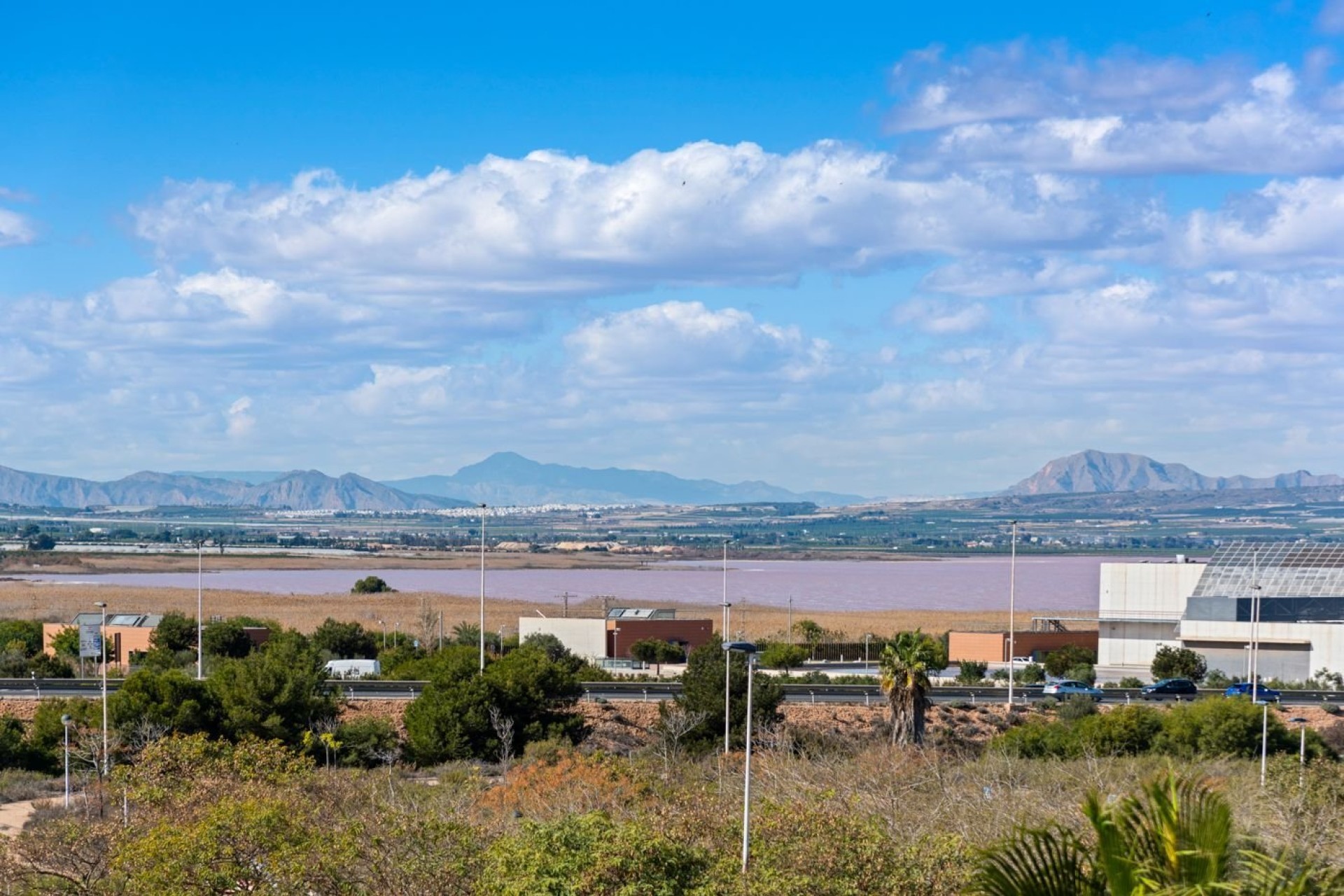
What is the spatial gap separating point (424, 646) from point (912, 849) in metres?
57.2

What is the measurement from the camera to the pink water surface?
133250 millimetres

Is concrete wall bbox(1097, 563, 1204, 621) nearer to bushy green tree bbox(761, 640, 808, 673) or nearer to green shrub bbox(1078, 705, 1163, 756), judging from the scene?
bushy green tree bbox(761, 640, 808, 673)

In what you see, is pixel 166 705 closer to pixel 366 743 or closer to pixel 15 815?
pixel 366 743

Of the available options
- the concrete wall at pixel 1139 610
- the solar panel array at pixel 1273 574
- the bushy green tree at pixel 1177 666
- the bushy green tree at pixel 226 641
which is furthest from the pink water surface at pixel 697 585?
the bushy green tree at pixel 1177 666

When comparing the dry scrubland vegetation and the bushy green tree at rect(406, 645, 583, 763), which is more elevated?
the dry scrubland vegetation

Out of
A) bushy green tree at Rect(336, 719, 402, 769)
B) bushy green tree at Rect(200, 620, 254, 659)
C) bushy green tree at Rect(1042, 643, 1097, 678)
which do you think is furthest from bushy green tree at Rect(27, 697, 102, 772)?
bushy green tree at Rect(1042, 643, 1097, 678)

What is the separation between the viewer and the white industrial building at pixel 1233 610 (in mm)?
65000

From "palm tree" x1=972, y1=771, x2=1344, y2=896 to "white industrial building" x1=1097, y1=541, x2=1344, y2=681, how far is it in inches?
2282

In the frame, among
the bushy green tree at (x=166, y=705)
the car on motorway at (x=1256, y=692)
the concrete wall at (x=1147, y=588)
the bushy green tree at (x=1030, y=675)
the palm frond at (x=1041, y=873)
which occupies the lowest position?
the bushy green tree at (x=1030, y=675)

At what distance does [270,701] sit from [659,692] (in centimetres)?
1496

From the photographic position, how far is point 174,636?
7031 centimetres

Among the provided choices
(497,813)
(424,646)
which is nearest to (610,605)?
(424,646)

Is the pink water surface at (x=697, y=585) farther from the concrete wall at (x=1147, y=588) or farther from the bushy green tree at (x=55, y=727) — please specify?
the bushy green tree at (x=55, y=727)

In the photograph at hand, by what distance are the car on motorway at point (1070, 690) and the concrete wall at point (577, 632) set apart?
74.9 feet
